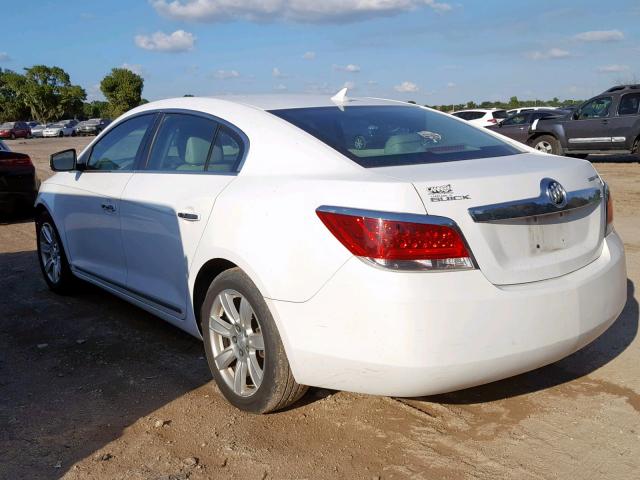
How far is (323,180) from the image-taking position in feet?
9.97

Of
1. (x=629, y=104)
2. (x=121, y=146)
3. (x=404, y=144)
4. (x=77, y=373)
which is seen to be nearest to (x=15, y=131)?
(x=629, y=104)

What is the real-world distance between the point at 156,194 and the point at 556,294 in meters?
2.32

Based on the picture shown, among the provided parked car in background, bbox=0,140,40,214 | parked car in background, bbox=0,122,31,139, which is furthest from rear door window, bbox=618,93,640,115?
parked car in background, bbox=0,122,31,139

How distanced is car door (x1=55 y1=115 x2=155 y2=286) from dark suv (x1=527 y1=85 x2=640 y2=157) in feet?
46.8

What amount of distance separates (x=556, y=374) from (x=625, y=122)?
1409cm

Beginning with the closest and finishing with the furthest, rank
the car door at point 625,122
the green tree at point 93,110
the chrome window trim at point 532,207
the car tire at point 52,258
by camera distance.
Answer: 1. the chrome window trim at point 532,207
2. the car tire at point 52,258
3. the car door at point 625,122
4. the green tree at point 93,110

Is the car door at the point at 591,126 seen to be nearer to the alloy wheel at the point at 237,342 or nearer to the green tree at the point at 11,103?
the alloy wheel at the point at 237,342

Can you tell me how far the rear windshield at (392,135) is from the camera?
11.0 feet

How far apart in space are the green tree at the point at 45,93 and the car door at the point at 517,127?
81.9 meters

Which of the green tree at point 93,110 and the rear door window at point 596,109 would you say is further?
the green tree at point 93,110

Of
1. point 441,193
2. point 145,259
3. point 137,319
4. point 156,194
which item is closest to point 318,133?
point 441,193

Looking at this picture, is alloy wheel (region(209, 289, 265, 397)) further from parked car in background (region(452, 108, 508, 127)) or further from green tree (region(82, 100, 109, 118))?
green tree (region(82, 100, 109, 118))

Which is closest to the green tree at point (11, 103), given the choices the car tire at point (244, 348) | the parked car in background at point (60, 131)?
the parked car in background at point (60, 131)

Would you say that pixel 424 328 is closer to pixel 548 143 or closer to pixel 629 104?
pixel 629 104
